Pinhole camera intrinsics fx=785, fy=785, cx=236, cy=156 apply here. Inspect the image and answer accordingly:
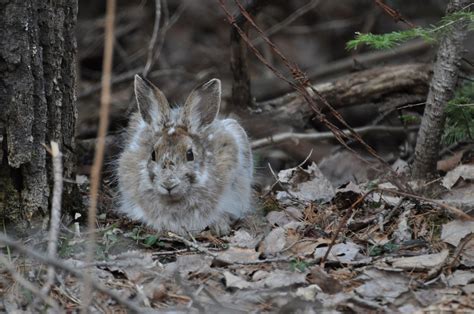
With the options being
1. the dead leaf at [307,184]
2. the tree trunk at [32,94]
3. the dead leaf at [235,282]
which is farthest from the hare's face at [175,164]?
the dead leaf at [235,282]

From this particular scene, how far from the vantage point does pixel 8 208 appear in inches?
203

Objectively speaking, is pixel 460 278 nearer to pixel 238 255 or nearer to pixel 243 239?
pixel 238 255

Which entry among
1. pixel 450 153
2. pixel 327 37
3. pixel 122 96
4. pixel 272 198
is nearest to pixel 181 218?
pixel 272 198

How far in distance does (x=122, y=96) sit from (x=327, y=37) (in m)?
3.68

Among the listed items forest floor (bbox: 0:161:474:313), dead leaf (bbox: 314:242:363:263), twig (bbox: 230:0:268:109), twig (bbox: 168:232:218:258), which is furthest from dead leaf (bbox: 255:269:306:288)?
twig (bbox: 230:0:268:109)

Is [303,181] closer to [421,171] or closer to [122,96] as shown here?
[421,171]

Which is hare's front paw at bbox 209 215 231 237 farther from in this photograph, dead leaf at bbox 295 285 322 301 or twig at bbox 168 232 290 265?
dead leaf at bbox 295 285 322 301

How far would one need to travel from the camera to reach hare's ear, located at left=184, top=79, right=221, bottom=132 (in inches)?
229

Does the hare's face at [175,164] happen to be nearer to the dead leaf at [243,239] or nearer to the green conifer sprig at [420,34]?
the dead leaf at [243,239]

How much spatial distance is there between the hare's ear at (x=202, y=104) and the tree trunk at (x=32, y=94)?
2.84 feet

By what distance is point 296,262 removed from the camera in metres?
4.69

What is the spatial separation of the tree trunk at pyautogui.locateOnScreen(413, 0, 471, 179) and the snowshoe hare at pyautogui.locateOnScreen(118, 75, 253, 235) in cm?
138

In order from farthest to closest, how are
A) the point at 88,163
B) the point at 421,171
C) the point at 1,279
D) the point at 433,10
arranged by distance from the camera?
the point at 433,10 < the point at 88,163 < the point at 421,171 < the point at 1,279

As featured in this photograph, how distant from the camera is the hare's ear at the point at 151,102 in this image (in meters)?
5.80
